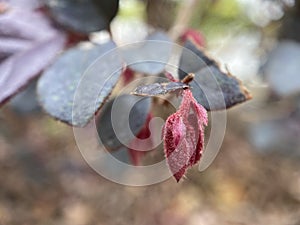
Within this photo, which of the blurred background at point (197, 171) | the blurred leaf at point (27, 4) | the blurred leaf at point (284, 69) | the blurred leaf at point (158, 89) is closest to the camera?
the blurred leaf at point (158, 89)

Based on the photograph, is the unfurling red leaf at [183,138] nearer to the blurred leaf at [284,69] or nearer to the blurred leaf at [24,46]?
the blurred leaf at [24,46]

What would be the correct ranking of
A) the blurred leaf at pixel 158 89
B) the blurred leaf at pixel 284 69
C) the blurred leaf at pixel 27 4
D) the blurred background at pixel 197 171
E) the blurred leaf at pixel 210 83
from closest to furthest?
the blurred leaf at pixel 158 89
the blurred leaf at pixel 210 83
the blurred leaf at pixel 27 4
the blurred leaf at pixel 284 69
the blurred background at pixel 197 171

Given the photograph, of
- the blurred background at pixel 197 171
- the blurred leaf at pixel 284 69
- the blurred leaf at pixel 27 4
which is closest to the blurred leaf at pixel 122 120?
the blurred leaf at pixel 27 4

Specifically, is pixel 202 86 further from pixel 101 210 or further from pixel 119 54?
pixel 101 210

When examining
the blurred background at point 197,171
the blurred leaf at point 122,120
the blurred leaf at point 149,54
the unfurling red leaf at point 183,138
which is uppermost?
the unfurling red leaf at point 183,138

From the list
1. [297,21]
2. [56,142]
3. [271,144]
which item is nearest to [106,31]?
[297,21]

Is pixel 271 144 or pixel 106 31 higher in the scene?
pixel 106 31

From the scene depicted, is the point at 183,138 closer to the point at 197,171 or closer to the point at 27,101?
the point at 27,101

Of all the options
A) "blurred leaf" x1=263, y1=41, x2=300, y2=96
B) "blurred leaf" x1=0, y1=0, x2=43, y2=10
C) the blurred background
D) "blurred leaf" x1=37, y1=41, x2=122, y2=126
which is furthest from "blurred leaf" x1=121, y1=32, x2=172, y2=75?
the blurred background
